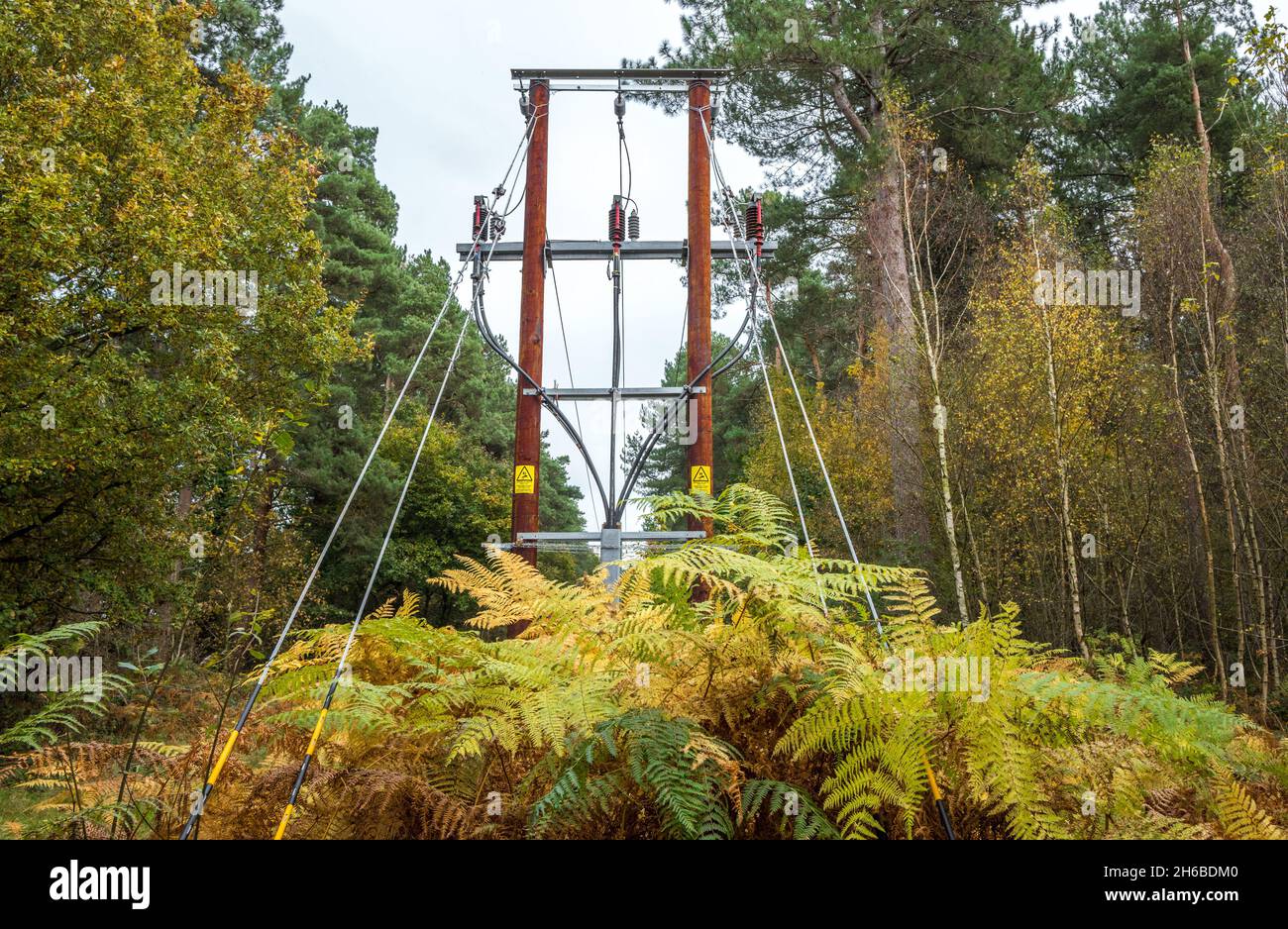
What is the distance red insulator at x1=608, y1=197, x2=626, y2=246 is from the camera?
8188 millimetres

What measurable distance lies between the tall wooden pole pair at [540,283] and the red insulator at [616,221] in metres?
0.64

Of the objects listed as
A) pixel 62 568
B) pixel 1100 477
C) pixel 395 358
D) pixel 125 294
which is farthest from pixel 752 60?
pixel 395 358

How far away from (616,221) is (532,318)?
4.09 ft

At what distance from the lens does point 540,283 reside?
8.16 metres

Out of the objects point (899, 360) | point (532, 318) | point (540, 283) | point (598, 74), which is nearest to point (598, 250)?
point (540, 283)

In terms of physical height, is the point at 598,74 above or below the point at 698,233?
above

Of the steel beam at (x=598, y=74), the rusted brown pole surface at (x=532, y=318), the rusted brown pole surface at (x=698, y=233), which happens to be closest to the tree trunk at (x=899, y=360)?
the rusted brown pole surface at (x=698, y=233)

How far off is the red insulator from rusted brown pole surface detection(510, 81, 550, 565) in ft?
2.12

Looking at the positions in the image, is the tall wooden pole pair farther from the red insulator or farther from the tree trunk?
the tree trunk

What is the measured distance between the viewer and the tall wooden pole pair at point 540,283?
7.79 metres

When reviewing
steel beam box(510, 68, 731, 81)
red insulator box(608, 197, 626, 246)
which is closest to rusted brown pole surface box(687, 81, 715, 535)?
steel beam box(510, 68, 731, 81)

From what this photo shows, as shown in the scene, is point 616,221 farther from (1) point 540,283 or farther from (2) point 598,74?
(2) point 598,74

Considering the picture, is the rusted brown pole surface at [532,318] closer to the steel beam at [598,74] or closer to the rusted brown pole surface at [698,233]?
the steel beam at [598,74]

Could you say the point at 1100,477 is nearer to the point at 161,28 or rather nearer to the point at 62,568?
the point at 62,568
